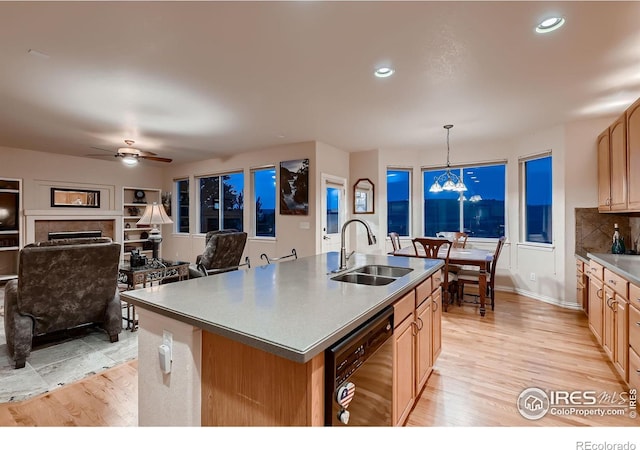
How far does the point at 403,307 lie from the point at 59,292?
9.57ft

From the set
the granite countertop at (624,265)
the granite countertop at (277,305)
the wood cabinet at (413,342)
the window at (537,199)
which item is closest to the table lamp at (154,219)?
the granite countertop at (277,305)

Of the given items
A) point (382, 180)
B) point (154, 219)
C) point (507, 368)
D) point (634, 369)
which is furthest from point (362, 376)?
point (382, 180)

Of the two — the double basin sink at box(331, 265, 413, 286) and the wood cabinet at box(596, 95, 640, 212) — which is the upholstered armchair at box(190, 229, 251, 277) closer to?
the double basin sink at box(331, 265, 413, 286)

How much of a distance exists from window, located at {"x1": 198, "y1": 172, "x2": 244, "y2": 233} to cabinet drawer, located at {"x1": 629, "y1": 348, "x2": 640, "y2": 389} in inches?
232

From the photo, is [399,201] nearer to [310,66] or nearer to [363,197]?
[363,197]

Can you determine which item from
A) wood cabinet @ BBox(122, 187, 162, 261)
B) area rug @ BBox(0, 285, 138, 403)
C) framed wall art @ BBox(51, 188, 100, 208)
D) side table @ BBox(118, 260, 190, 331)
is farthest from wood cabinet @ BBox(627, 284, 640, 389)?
framed wall art @ BBox(51, 188, 100, 208)

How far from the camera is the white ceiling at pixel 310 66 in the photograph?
2.00 m

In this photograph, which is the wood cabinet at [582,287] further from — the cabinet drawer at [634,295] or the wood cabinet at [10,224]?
the wood cabinet at [10,224]

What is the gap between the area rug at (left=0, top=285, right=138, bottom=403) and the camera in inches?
89.7

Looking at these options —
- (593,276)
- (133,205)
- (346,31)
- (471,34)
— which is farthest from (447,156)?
(133,205)

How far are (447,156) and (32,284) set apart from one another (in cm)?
557

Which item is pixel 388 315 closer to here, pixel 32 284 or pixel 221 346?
pixel 221 346

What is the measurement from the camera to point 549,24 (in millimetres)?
2090

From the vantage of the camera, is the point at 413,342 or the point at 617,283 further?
the point at 617,283
